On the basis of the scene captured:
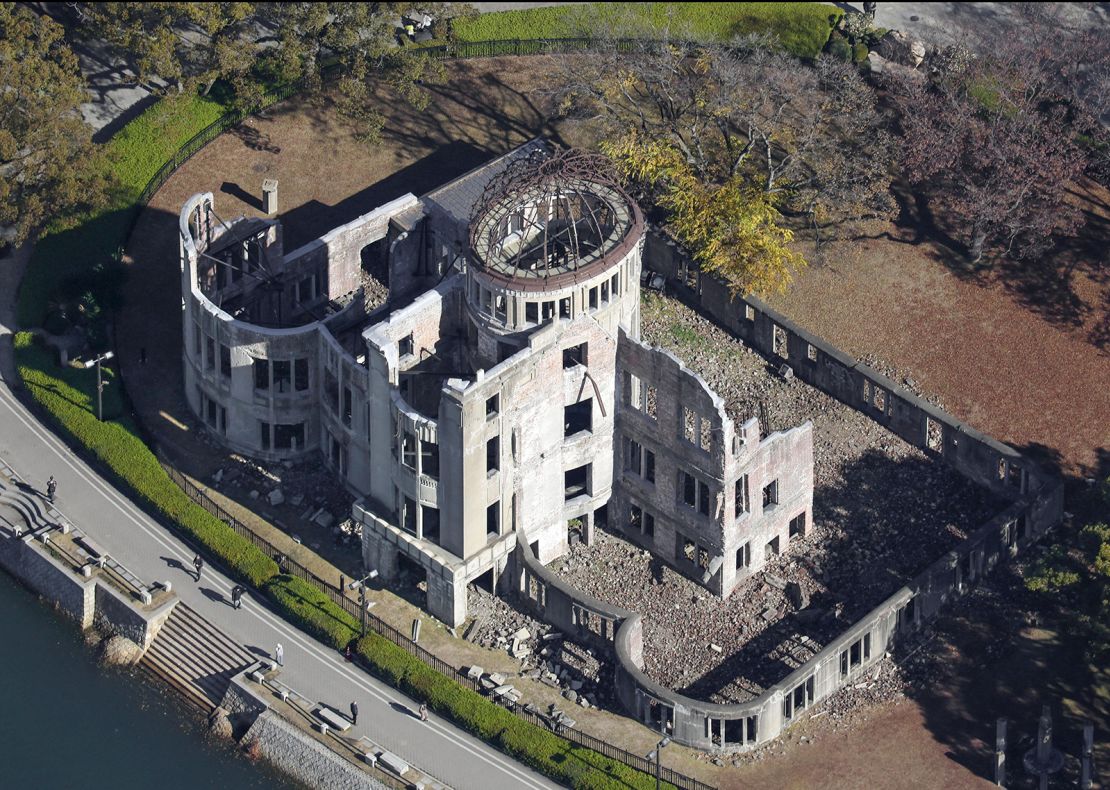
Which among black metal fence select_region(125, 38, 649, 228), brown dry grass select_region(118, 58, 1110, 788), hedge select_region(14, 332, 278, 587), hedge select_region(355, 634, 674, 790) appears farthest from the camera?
black metal fence select_region(125, 38, 649, 228)

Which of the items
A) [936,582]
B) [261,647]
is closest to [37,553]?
[261,647]

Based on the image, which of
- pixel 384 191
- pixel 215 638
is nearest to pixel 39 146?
pixel 384 191

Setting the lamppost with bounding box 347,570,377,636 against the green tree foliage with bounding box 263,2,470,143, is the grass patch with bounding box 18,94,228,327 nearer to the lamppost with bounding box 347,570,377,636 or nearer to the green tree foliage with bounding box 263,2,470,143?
the green tree foliage with bounding box 263,2,470,143

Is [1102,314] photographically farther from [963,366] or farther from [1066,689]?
[1066,689]

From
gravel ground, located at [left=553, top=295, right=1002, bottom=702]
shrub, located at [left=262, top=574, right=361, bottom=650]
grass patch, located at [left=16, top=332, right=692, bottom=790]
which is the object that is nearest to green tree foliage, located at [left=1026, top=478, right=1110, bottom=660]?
gravel ground, located at [left=553, top=295, right=1002, bottom=702]

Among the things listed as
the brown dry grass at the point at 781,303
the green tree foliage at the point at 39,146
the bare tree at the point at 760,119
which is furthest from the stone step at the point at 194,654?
the bare tree at the point at 760,119

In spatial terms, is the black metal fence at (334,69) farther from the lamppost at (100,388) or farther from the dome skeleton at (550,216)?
the dome skeleton at (550,216)
